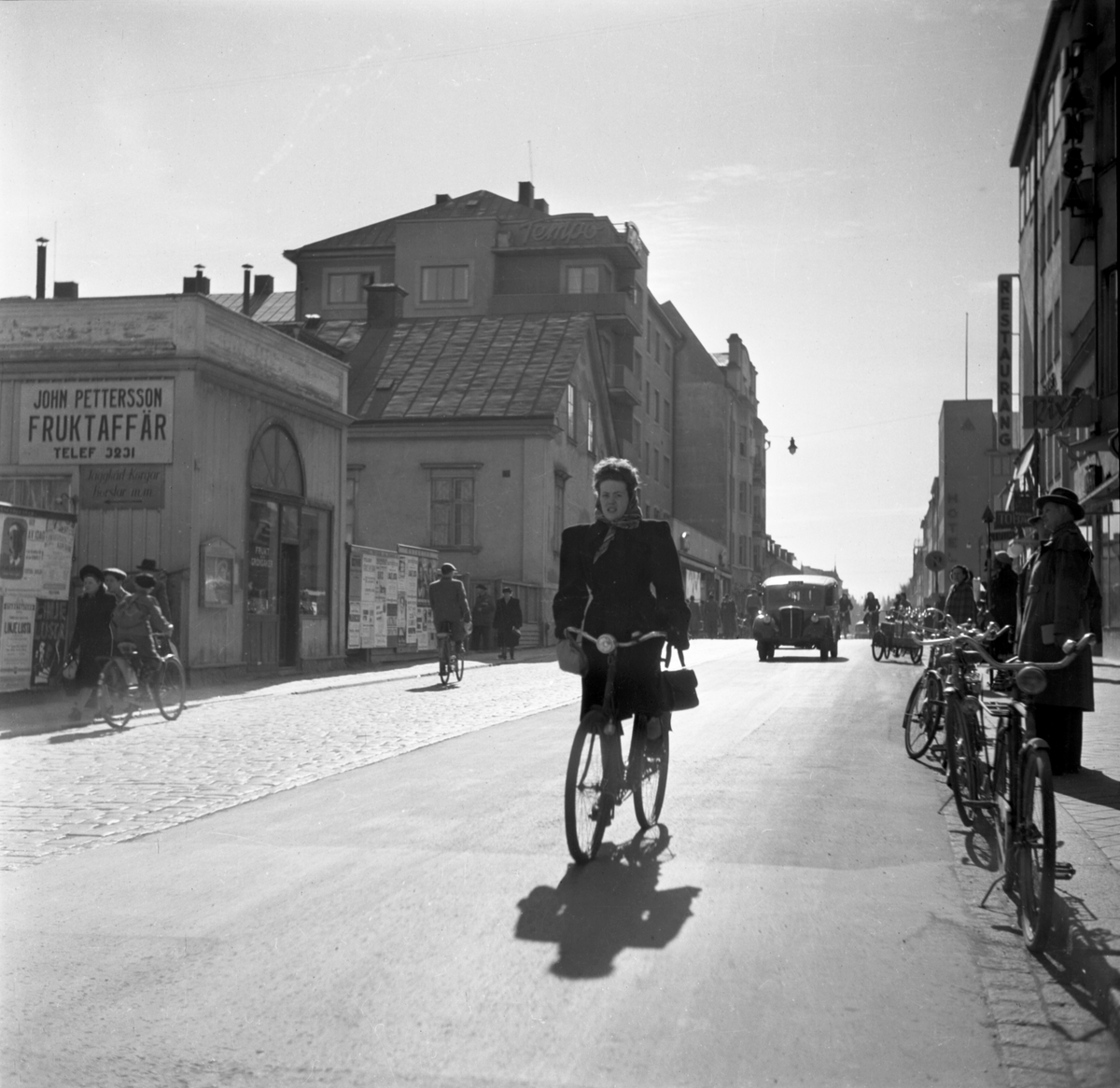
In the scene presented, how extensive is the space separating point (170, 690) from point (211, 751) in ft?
11.8

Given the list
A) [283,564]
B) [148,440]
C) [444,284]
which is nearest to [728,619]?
[444,284]

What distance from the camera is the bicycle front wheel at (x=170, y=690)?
50.2ft

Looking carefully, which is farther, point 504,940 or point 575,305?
point 575,305

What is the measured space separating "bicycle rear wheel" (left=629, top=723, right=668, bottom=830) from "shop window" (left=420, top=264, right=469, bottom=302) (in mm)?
51624

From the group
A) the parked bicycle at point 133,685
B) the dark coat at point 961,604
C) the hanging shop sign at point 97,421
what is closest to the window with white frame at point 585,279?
the hanging shop sign at point 97,421

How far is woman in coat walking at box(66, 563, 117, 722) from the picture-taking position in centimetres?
1484

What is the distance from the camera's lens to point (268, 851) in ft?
23.4

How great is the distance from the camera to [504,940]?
17.5ft

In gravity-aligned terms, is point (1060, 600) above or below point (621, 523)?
below

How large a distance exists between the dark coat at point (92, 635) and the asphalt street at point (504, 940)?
4616 mm

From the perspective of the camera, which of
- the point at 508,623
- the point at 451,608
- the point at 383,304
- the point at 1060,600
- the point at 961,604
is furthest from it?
the point at 383,304

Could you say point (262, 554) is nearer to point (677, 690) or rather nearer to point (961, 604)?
point (961, 604)

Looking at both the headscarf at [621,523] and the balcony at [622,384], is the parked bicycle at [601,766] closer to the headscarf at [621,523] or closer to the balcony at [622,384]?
the headscarf at [621,523]

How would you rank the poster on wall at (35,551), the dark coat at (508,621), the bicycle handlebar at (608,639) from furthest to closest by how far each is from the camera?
the dark coat at (508,621)
the poster on wall at (35,551)
the bicycle handlebar at (608,639)
